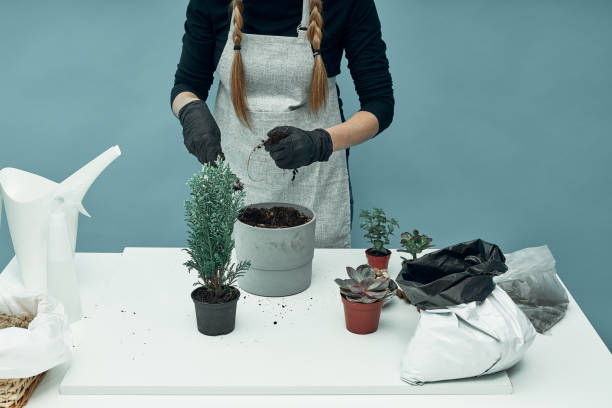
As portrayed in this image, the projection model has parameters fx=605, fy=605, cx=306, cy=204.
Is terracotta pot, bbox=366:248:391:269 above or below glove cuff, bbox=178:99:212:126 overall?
below

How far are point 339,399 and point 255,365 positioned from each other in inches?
7.2

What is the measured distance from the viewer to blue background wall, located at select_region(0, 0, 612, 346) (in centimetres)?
254

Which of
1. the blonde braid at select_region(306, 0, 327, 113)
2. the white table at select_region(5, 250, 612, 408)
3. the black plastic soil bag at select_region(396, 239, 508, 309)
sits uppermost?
the blonde braid at select_region(306, 0, 327, 113)

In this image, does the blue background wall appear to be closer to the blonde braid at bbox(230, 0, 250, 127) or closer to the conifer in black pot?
the blonde braid at bbox(230, 0, 250, 127)

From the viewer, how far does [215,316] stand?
1284mm

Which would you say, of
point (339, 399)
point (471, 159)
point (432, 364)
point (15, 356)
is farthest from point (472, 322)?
point (471, 159)

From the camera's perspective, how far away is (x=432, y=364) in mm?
1143

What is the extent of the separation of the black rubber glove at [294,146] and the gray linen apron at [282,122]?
28 cm

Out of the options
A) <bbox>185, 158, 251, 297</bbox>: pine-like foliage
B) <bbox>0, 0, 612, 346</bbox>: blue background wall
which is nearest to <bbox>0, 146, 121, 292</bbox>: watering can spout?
<bbox>185, 158, 251, 297</bbox>: pine-like foliage

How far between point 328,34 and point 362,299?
0.91 meters

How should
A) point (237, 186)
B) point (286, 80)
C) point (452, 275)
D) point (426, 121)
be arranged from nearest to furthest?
point (452, 275)
point (237, 186)
point (286, 80)
point (426, 121)

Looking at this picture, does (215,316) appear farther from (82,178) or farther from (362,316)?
(82,178)

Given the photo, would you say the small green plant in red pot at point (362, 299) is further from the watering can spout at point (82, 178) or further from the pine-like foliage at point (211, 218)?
the watering can spout at point (82, 178)

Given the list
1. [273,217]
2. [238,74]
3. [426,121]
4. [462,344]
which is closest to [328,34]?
[238,74]
